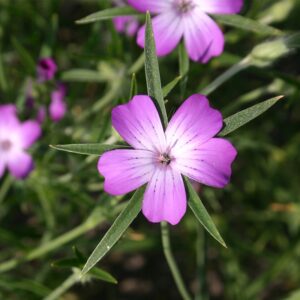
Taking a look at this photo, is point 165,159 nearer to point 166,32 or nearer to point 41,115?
point 166,32

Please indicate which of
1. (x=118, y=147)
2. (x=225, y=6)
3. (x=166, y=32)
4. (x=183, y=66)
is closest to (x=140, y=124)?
(x=118, y=147)

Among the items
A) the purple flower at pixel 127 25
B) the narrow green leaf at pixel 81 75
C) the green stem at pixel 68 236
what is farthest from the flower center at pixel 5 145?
the purple flower at pixel 127 25

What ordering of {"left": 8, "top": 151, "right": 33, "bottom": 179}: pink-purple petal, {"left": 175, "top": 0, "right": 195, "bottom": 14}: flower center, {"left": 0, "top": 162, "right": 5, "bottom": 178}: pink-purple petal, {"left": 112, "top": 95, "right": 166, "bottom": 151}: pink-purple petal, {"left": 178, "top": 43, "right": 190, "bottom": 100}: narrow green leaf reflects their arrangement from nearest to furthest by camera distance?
{"left": 112, "top": 95, "right": 166, "bottom": 151}: pink-purple petal → {"left": 178, "top": 43, "right": 190, "bottom": 100}: narrow green leaf → {"left": 175, "top": 0, "right": 195, "bottom": 14}: flower center → {"left": 8, "top": 151, "right": 33, "bottom": 179}: pink-purple petal → {"left": 0, "top": 162, "right": 5, "bottom": 178}: pink-purple petal

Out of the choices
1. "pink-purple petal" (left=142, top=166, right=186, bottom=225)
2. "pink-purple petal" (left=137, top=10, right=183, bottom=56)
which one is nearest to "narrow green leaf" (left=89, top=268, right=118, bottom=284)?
"pink-purple petal" (left=142, top=166, right=186, bottom=225)

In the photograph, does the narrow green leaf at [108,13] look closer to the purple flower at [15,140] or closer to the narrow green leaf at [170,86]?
the narrow green leaf at [170,86]

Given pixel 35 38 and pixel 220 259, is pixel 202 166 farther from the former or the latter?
pixel 220 259

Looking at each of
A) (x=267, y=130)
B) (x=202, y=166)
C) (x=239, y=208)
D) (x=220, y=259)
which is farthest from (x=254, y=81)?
(x=202, y=166)

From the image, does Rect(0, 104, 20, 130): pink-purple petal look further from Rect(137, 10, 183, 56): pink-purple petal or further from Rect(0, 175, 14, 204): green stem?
Rect(137, 10, 183, 56): pink-purple petal
